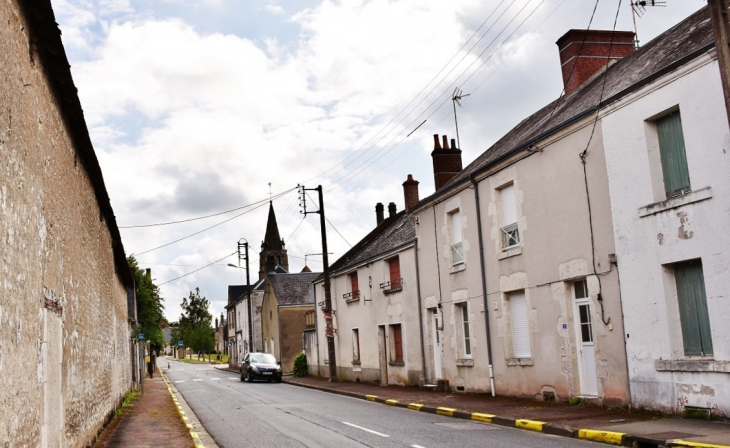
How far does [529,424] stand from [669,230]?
4.23m

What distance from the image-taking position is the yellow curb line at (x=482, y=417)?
13.9 metres

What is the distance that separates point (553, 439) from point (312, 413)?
23.6 ft

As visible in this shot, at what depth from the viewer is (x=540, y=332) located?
16062 millimetres

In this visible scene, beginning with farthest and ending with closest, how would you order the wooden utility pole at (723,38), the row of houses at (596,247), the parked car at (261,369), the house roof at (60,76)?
the parked car at (261,369)
the row of houses at (596,247)
the wooden utility pole at (723,38)
the house roof at (60,76)

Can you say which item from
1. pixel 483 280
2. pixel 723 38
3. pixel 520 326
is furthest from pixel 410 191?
pixel 723 38

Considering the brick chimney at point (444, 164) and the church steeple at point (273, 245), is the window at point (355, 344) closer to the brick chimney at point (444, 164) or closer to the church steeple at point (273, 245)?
the brick chimney at point (444, 164)

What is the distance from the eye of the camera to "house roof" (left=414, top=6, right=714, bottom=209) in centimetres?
1266

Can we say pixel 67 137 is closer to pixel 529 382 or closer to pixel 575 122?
pixel 575 122

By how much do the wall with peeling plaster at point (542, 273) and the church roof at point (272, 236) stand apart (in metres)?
54.8

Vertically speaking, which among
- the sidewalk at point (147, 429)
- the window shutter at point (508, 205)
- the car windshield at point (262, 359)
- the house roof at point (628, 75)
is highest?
the house roof at point (628, 75)

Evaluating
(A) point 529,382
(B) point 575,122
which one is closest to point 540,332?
(A) point 529,382

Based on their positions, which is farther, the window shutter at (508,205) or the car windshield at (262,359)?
the car windshield at (262,359)

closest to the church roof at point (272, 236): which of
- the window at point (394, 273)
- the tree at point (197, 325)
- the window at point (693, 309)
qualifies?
the tree at point (197, 325)

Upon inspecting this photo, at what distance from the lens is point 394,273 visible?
2558 cm
